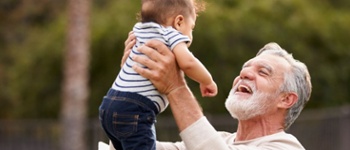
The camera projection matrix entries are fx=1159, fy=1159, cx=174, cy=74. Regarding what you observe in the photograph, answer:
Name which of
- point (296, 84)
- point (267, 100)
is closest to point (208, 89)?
point (267, 100)

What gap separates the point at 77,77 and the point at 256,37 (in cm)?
294

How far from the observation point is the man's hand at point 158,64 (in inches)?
187

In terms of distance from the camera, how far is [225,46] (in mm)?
18703

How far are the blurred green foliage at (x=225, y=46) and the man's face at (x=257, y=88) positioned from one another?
467 inches

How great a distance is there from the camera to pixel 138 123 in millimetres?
4730

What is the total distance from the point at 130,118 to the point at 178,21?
459 millimetres

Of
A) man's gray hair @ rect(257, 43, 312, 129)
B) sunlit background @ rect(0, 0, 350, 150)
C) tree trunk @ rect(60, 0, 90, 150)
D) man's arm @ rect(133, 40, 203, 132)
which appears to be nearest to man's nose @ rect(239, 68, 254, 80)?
man's gray hair @ rect(257, 43, 312, 129)

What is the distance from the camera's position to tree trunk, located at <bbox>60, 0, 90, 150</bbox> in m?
18.1

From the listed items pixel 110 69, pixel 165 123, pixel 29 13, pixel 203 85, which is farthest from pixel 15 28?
pixel 203 85

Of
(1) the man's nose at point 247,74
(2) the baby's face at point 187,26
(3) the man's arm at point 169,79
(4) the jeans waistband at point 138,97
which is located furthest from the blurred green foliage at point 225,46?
(4) the jeans waistband at point 138,97

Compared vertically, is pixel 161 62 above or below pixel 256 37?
above

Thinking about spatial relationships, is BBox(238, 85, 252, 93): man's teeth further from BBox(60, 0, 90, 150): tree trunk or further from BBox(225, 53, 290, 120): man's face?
BBox(60, 0, 90, 150): tree trunk

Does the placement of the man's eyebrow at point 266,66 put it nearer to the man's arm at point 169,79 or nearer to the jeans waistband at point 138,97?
the man's arm at point 169,79

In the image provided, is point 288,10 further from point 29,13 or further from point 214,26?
Result: point 29,13
